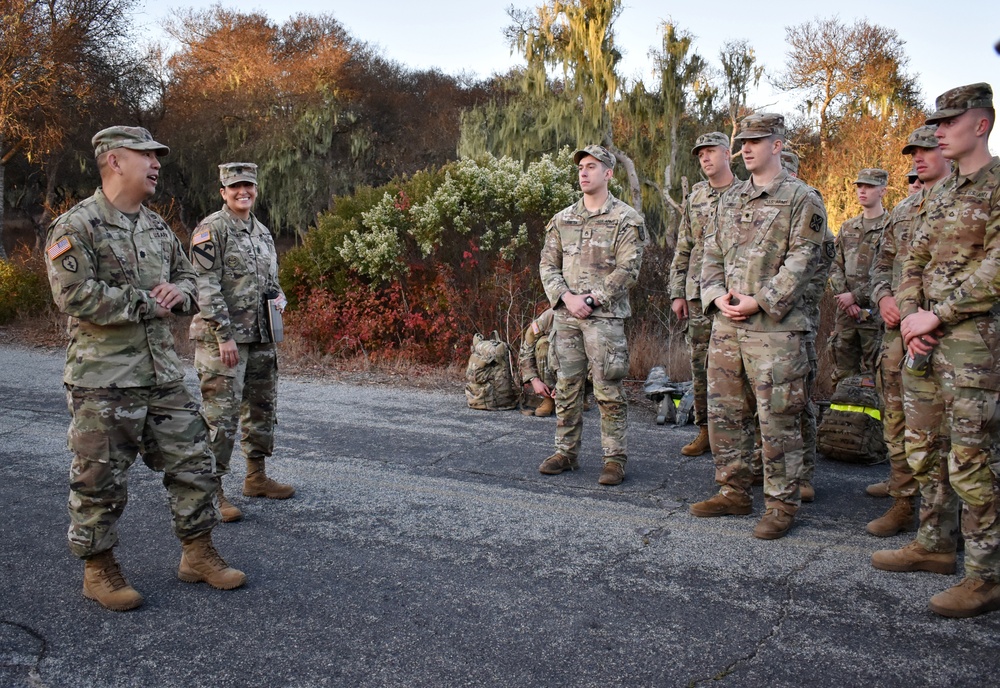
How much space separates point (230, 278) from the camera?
5.40 m

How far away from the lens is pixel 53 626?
146 inches

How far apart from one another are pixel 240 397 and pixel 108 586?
1.62m

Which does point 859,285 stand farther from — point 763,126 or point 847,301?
point 763,126

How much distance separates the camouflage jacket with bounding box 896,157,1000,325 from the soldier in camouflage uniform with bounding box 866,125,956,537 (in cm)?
31

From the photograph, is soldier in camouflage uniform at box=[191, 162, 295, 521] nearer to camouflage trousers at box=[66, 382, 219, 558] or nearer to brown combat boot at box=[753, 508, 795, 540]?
camouflage trousers at box=[66, 382, 219, 558]

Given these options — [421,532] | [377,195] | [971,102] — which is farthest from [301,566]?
[377,195]

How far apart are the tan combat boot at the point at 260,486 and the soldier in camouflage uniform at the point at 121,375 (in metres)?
1.40

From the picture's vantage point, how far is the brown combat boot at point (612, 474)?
5863mm

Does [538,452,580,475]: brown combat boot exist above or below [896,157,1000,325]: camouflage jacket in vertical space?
below

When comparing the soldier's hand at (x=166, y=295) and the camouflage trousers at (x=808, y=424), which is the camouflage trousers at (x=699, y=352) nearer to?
the camouflage trousers at (x=808, y=424)

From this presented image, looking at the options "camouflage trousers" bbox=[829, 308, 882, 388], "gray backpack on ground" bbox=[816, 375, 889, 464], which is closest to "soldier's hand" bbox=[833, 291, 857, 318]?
"camouflage trousers" bbox=[829, 308, 882, 388]

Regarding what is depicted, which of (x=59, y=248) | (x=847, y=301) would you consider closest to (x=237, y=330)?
(x=59, y=248)

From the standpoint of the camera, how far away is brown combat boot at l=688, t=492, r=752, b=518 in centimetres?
515

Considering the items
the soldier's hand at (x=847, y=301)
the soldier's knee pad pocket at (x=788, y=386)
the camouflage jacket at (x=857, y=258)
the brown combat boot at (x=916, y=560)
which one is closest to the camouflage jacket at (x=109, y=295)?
the soldier's knee pad pocket at (x=788, y=386)
